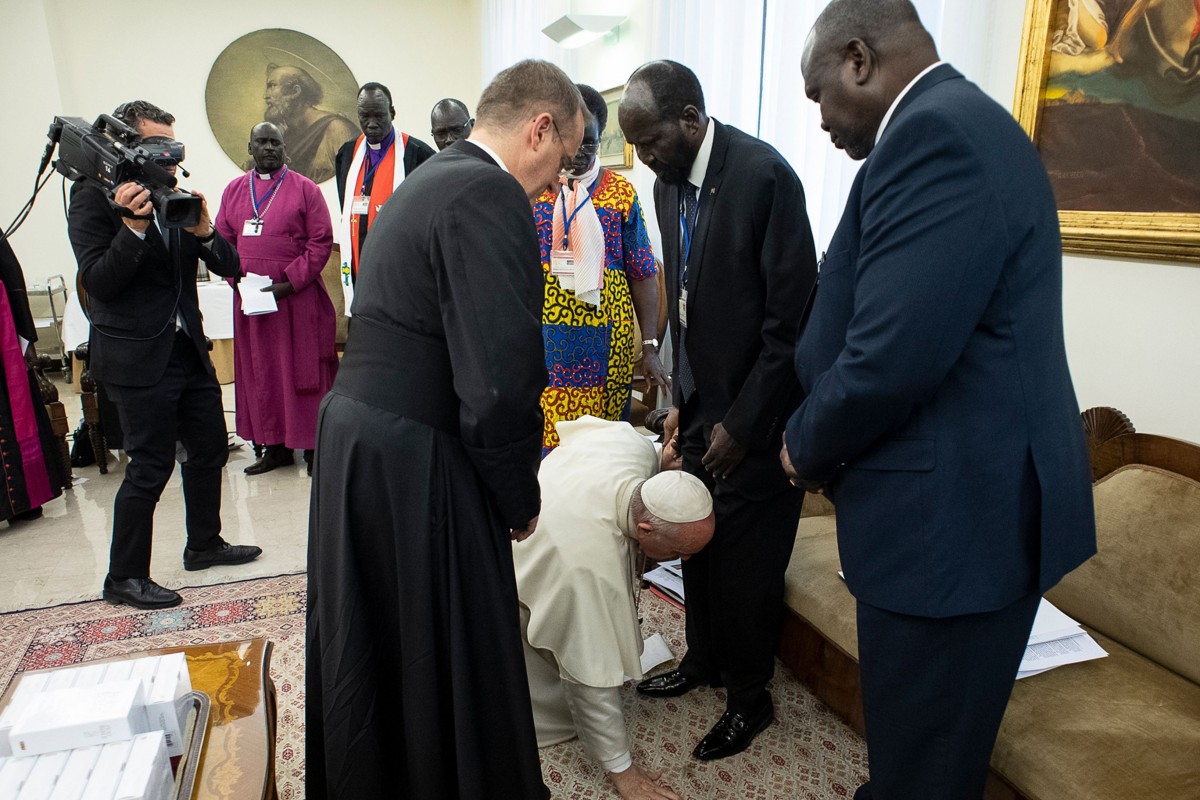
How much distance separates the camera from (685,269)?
6.15 ft

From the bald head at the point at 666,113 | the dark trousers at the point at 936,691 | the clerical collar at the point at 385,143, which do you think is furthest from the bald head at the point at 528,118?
the clerical collar at the point at 385,143

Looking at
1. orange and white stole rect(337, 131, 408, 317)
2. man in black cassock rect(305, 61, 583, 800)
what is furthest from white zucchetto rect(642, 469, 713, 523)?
orange and white stole rect(337, 131, 408, 317)

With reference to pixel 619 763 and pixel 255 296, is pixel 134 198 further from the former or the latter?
pixel 619 763

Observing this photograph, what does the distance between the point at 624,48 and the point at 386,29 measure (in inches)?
152

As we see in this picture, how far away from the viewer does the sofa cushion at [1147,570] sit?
164 centimetres

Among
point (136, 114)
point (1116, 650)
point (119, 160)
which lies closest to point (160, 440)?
point (119, 160)

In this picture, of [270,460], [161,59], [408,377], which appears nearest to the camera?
A: [408,377]

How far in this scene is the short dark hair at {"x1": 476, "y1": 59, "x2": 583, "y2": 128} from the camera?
1.40 meters

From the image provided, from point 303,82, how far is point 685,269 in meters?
6.43

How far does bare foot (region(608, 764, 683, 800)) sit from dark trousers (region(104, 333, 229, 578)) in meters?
1.82

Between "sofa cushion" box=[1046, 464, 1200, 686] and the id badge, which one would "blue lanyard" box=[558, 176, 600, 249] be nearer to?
the id badge

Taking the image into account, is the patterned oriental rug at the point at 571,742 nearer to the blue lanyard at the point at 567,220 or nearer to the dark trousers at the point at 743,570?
the dark trousers at the point at 743,570

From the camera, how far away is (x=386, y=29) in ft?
23.8

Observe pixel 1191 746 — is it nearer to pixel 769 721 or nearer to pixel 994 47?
pixel 769 721
